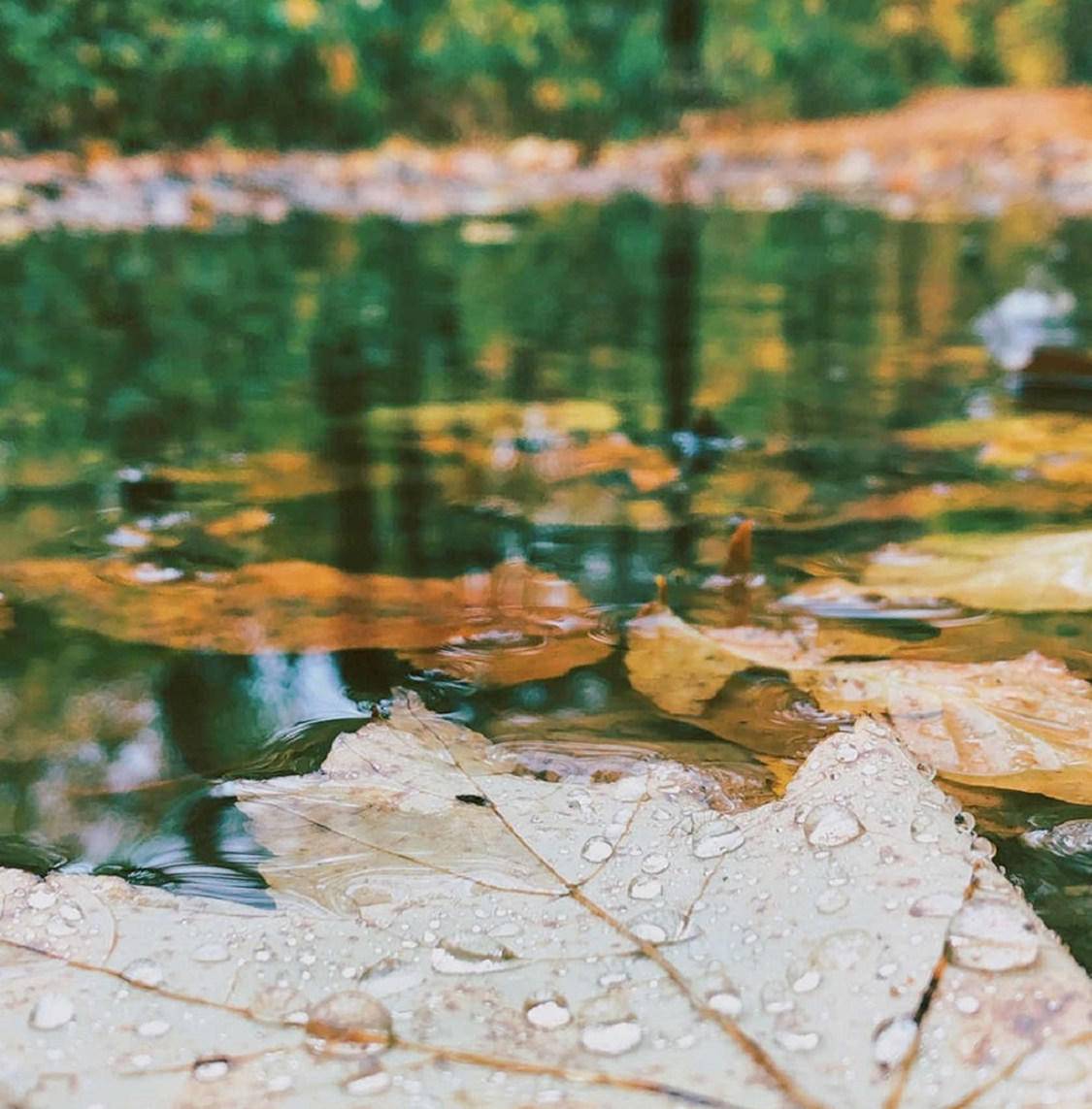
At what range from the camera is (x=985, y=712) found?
2.07 feet

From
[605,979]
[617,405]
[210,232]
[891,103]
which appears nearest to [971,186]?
[891,103]

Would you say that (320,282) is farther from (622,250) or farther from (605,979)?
(605,979)

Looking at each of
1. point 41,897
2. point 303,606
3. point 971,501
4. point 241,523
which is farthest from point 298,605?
point 971,501

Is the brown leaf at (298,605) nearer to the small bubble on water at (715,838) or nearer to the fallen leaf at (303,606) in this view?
the fallen leaf at (303,606)

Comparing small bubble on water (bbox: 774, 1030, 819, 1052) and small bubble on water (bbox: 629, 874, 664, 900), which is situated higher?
small bubble on water (bbox: 774, 1030, 819, 1052)

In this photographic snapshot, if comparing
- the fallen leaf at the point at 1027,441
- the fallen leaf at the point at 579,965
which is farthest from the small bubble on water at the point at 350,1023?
the fallen leaf at the point at 1027,441

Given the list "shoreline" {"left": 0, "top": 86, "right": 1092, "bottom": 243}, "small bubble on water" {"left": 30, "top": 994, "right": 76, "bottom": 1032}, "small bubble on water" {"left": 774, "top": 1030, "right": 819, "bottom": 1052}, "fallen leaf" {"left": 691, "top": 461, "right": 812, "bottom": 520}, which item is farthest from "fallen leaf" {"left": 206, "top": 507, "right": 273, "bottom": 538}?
"shoreline" {"left": 0, "top": 86, "right": 1092, "bottom": 243}

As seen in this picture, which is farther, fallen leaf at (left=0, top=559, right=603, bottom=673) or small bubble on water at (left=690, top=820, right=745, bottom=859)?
fallen leaf at (left=0, top=559, right=603, bottom=673)

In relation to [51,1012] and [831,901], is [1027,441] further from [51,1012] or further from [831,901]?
[51,1012]

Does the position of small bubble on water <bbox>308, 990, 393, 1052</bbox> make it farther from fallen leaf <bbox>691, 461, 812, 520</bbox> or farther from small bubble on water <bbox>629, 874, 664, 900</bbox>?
fallen leaf <bbox>691, 461, 812, 520</bbox>

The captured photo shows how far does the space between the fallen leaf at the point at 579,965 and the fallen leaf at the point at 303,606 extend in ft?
0.83

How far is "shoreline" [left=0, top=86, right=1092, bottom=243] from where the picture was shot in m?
4.80

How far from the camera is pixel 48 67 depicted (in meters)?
5.03

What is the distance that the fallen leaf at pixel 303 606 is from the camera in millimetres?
771
